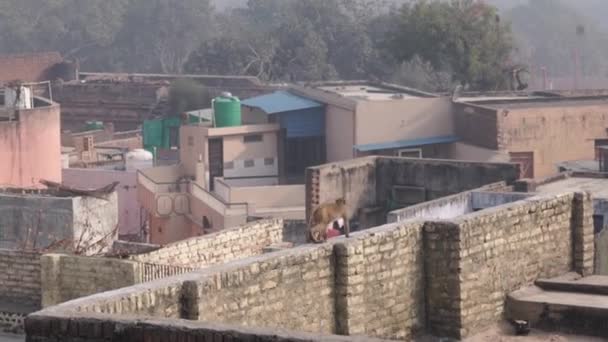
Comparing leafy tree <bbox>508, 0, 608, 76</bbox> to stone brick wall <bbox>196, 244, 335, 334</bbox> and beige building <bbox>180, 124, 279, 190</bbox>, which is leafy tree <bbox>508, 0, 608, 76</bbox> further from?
stone brick wall <bbox>196, 244, 335, 334</bbox>

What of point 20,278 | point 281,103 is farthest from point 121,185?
point 20,278

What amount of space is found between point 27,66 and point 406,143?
69.0 feet

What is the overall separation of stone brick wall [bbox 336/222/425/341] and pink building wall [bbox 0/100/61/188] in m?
16.4

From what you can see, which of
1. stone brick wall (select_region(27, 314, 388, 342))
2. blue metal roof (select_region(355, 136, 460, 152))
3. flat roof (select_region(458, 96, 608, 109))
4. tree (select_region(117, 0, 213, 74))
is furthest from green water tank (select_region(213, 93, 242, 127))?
tree (select_region(117, 0, 213, 74))

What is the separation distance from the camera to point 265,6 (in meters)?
82.0

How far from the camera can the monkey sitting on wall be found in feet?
30.1

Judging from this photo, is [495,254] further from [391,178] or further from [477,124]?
[477,124]

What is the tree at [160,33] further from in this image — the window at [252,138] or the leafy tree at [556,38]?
the window at [252,138]

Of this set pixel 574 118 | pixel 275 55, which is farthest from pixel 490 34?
pixel 574 118

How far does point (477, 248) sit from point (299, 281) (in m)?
1.50

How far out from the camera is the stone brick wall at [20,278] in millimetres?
13859

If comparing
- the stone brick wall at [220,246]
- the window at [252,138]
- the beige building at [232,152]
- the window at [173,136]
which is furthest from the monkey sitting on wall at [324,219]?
the window at [173,136]

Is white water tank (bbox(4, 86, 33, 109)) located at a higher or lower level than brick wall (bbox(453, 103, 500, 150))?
higher

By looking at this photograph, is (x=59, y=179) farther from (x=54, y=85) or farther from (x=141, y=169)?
(x=54, y=85)
